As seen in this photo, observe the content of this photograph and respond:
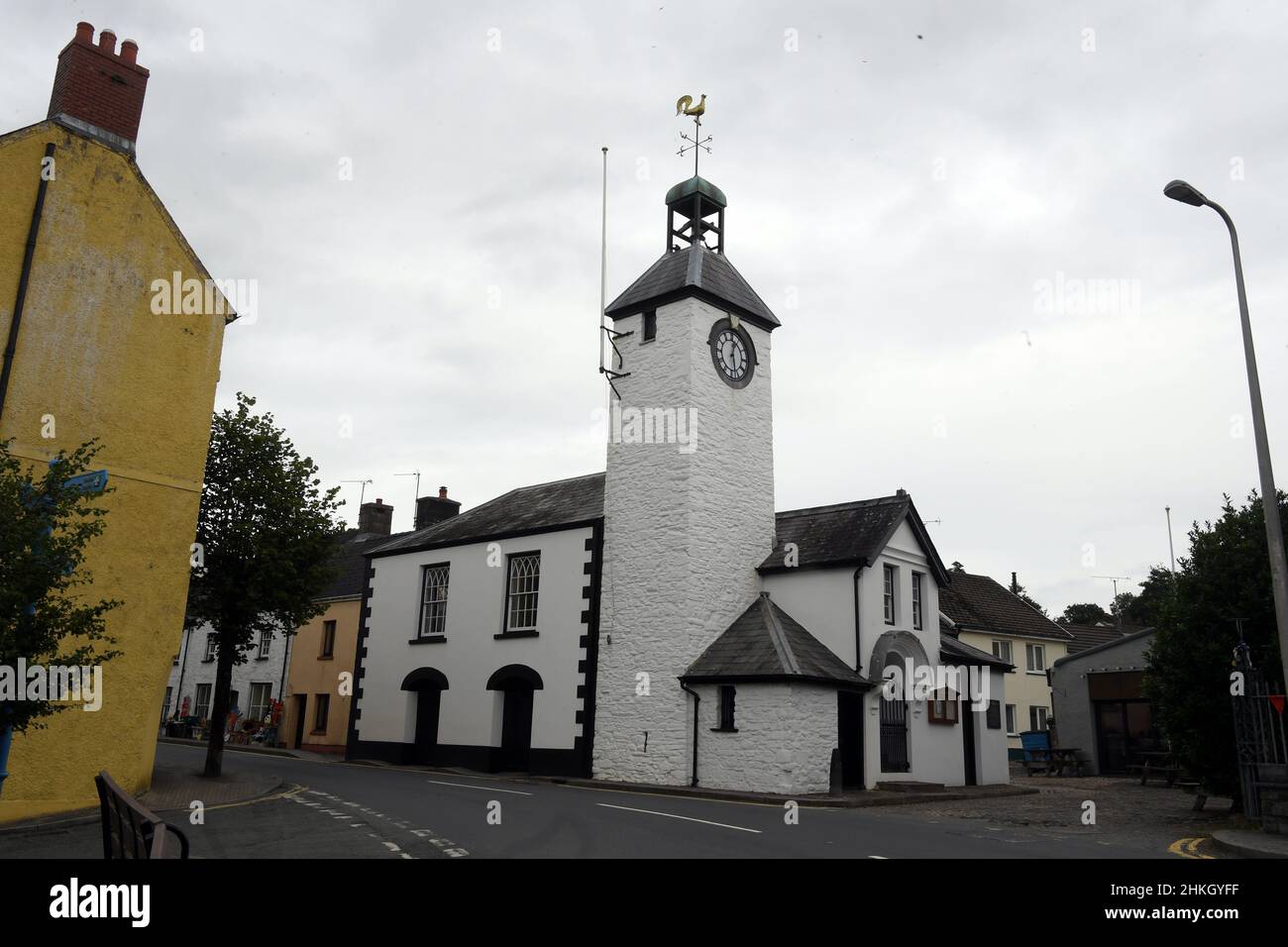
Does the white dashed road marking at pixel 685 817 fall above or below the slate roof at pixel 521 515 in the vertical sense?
below

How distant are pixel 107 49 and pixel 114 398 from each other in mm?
6604

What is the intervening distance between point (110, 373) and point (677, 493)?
1287cm

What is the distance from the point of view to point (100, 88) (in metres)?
17.5

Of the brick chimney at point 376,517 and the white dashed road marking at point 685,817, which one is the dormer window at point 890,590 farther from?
the brick chimney at point 376,517

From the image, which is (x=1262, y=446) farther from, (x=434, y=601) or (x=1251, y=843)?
(x=434, y=601)

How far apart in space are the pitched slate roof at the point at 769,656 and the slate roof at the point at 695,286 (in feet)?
27.2

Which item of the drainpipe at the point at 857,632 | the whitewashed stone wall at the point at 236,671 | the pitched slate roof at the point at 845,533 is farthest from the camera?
the whitewashed stone wall at the point at 236,671

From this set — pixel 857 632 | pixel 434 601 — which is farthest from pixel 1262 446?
pixel 434 601

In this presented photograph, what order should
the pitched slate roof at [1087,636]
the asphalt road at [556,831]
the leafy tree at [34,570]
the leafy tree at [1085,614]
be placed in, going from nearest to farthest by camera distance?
the leafy tree at [34,570] < the asphalt road at [556,831] < the pitched slate roof at [1087,636] < the leafy tree at [1085,614]

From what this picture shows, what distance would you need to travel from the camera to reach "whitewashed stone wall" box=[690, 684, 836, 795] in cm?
2091

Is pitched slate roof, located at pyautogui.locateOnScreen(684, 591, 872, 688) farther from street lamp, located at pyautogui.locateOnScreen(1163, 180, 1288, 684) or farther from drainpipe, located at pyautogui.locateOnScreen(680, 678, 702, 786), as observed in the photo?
street lamp, located at pyautogui.locateOnScreen(1163, 180, 1288, 684)

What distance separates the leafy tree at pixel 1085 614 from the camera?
88825mm

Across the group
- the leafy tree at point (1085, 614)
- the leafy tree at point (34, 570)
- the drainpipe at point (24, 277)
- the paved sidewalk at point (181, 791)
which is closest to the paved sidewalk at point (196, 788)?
the paved sidewalk at point (181, 791)

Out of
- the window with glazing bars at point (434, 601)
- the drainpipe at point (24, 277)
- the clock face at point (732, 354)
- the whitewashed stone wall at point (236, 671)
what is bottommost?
the whitewashed stone wall at point (236, 671)
